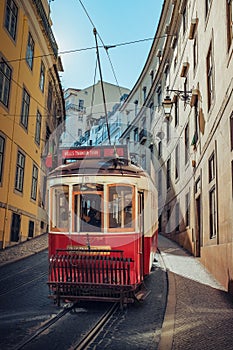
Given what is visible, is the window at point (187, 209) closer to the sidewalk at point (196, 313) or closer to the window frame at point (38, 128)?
the sidewalk at point (196, 313)

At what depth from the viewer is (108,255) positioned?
774 cm

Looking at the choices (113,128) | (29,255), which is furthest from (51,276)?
(113,128)

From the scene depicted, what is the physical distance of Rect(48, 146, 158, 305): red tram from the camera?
7410mm

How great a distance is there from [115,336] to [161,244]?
510 inches

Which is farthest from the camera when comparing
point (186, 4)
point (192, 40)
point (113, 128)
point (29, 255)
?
point (113, 128)

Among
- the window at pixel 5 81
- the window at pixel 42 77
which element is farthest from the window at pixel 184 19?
the window at pixel 5 81

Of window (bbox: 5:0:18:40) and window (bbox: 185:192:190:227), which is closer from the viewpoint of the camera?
window (bbox: 5:0:18:40)

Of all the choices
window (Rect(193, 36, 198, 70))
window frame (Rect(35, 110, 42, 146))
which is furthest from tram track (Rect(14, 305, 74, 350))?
window frame (Rect(35, 110, 42, 146))

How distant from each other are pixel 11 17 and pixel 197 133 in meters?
8.94

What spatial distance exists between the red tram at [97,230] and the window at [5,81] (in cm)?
793

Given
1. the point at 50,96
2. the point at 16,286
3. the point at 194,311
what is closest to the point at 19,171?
the point at 16,286

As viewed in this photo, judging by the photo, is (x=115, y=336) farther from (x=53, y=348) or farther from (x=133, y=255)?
(x=133, y=255)

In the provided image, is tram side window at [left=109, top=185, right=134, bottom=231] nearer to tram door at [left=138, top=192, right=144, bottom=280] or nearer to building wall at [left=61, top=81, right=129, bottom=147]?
tram door at [left=138, top=192, right=144, bottom=280]

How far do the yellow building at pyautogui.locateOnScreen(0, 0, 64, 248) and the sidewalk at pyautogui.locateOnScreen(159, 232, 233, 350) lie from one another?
777cm
